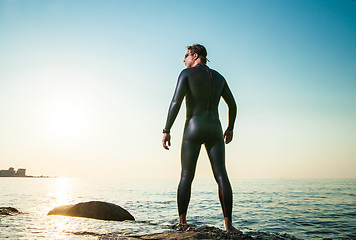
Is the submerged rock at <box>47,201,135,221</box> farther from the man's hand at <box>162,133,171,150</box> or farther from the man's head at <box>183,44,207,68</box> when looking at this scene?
the man's head at <box>183,44,207,68</box>

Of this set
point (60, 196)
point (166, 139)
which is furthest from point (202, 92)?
point (60, 196)

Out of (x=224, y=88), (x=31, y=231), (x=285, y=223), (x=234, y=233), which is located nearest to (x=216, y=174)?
(x=234, y=233)

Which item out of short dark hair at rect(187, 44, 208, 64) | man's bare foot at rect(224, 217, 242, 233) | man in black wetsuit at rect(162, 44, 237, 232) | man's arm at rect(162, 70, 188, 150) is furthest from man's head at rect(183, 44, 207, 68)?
man's bare foot at rect(224, 217, 242, 233)

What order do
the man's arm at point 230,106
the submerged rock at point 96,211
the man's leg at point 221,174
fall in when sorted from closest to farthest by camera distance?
the man's leg at point 221,174 < the man's arm at point 230,106 < the submerged rock at point 96,211

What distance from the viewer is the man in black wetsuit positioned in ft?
12.7

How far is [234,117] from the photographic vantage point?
14.8ft


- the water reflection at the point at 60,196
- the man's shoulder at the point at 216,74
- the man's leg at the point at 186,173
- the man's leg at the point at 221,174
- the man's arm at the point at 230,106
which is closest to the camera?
the man's leg at the point at 221,174

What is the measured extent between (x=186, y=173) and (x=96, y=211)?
3735 mm

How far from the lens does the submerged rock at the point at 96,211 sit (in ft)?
21.0

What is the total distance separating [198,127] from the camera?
12.9ft

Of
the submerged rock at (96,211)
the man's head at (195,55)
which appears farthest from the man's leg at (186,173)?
the submerged rock at (96,211)

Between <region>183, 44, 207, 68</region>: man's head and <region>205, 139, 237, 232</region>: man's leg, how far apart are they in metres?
1.50

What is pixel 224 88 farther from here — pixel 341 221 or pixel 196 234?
pixel 341 221

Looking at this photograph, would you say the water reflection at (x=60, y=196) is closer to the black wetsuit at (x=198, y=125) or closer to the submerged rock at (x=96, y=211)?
the submerged rock at (x=96, y=211)
